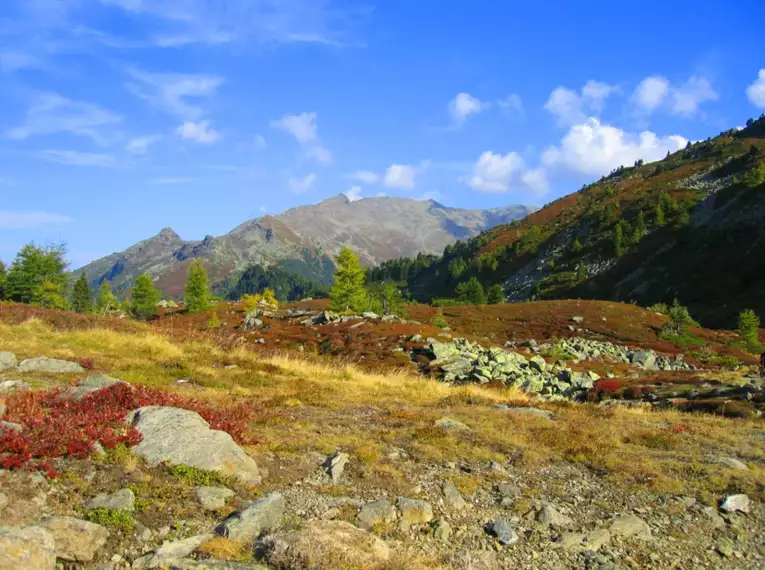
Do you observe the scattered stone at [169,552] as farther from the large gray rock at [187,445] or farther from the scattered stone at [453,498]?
the scattered stone at [453,498]

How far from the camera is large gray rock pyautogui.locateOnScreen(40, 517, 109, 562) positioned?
17.1 feet

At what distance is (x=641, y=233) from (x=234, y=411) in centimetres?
14632

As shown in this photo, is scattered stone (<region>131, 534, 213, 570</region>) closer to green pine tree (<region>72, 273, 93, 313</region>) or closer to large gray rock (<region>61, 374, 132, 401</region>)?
large gray rock (<region>61, 374, 132, 401</region>)

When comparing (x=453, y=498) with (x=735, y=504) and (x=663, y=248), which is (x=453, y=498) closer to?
(x=735, y=504)

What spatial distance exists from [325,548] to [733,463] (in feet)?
31.1

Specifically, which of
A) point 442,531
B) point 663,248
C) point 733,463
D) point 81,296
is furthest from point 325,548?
point 663,248

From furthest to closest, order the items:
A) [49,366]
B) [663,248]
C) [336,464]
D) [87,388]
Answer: [663,248]
[49,366]
[87,388]
[336,464]

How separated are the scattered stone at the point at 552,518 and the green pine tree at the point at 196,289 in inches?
3155

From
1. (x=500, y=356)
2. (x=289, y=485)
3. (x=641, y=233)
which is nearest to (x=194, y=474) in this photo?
(x=289, y=485)

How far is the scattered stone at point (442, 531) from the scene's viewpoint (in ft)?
22.3

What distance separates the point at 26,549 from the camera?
189 inches

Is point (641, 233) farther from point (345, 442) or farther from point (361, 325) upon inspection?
point (345, 442)

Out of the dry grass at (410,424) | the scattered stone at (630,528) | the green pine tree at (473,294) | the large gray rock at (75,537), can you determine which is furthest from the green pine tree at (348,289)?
the large gray rock at (75,537)

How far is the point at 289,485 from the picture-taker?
800cm
